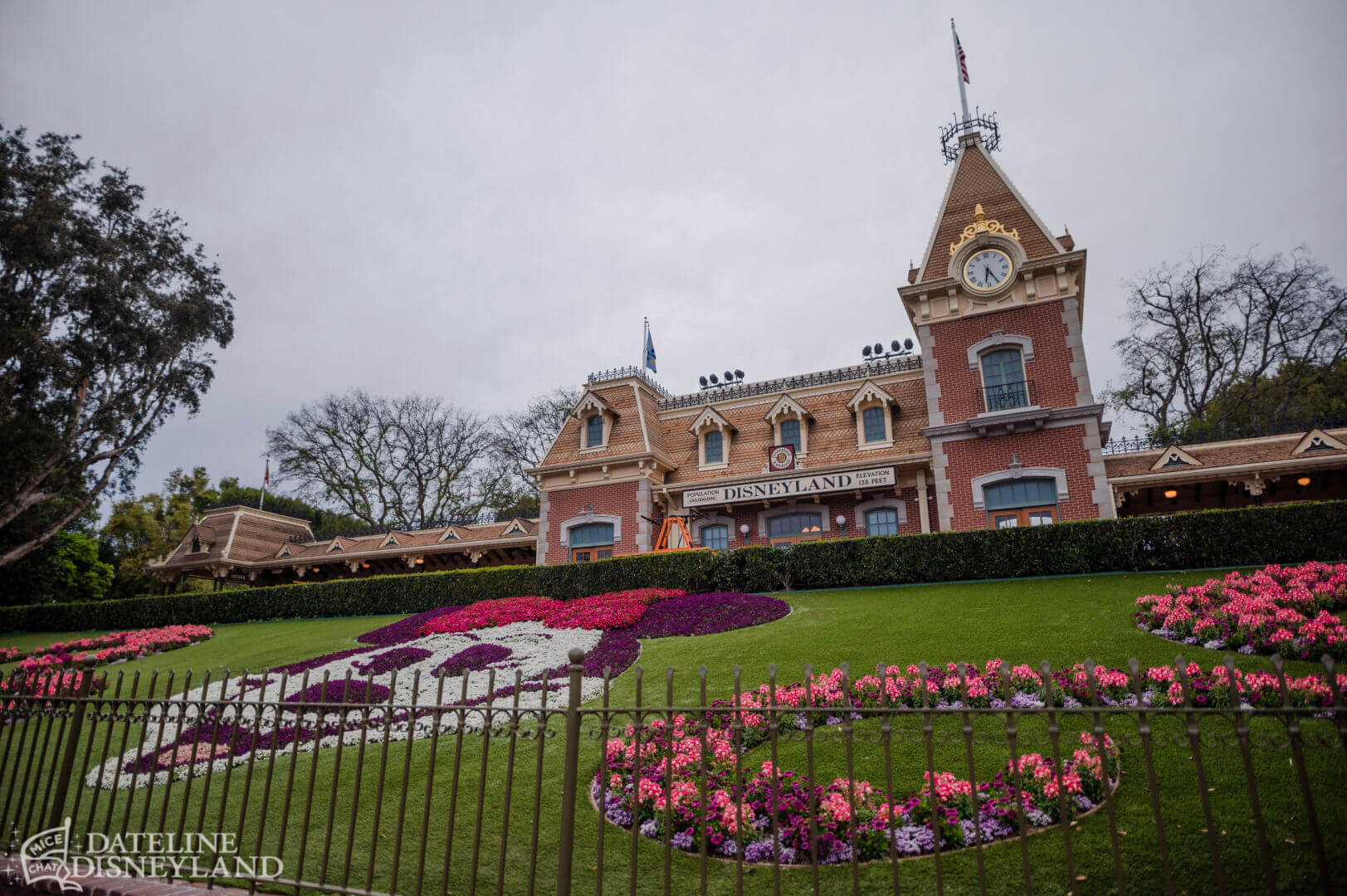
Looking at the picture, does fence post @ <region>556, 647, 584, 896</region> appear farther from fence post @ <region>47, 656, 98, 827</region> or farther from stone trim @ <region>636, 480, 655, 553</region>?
stone trim @ <region>636, 480, 655, 553</region>

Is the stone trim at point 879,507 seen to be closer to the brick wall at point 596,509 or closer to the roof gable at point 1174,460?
the roof gable at point 1174,460

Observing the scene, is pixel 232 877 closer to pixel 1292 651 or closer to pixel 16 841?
pixel 16 841

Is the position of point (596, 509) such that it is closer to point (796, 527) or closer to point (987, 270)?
point (796, 527)

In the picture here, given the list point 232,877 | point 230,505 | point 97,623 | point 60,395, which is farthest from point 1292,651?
point 230,505

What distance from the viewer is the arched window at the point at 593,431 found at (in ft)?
85.4

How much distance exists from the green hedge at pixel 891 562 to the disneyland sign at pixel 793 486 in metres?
3.95

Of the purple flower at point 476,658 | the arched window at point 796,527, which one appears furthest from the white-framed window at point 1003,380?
the purple flower at point 476,658

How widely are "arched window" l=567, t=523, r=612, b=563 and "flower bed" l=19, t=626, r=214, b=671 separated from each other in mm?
11285

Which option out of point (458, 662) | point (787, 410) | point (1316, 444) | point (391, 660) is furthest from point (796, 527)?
point (1316, 444)

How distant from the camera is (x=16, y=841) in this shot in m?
5.64

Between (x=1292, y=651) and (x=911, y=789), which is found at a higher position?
(x=1292, y=651)

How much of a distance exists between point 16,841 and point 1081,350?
22283mm

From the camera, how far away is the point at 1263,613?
27.7ft

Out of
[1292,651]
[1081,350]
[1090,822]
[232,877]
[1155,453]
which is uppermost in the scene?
[1081,350]
